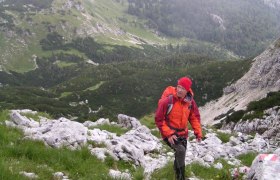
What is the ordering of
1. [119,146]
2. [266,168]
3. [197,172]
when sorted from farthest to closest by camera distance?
[119,146]
[197,172]
[266,168]

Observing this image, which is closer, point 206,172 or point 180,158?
point 180,158

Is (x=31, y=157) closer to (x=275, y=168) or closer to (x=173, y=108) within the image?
(x=173, y=108)

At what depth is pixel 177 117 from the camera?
1296 cm

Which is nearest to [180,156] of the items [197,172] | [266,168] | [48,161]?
[197,172]

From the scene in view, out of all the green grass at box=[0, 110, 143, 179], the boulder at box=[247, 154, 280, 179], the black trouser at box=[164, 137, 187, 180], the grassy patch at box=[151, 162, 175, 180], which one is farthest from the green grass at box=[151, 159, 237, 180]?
the boulder at box=[247, 154, 280, 179]

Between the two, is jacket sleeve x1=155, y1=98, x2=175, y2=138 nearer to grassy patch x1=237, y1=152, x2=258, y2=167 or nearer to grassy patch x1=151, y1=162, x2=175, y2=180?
grassy patch x1=151, y1=162, x2=175, y2=180

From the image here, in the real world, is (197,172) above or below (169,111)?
below

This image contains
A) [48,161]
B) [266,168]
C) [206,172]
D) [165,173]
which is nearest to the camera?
[266,168]

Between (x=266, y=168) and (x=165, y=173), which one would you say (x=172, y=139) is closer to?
(x=165, y=173)

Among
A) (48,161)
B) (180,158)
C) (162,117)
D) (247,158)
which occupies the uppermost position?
(162,117)

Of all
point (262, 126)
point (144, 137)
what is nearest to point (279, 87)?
point (262, 126)

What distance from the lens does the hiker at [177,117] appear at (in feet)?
41.5

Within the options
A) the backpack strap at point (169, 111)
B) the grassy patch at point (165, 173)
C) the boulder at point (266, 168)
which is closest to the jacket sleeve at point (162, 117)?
the backpack strap at point (169, 111)

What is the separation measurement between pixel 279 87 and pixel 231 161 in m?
113
